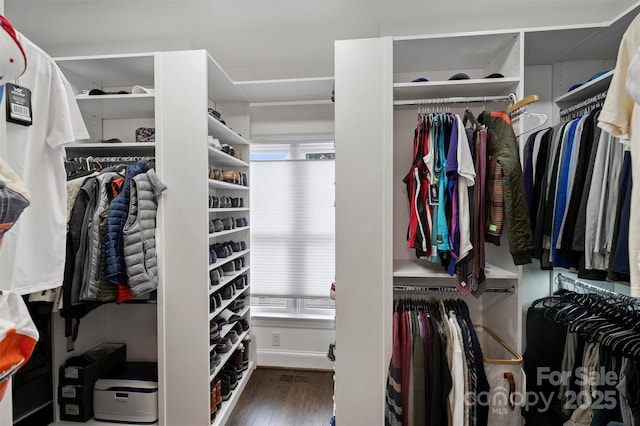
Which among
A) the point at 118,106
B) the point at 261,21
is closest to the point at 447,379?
the point at 261,21

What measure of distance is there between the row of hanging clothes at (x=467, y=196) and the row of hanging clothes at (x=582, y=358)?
0.49 m

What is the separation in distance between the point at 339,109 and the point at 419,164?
519 mm

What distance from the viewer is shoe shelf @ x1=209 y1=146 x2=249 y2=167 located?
194 cm

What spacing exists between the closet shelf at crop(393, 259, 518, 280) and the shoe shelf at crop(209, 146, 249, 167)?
4.32 feet

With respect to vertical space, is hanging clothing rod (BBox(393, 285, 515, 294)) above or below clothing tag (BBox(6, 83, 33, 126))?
below

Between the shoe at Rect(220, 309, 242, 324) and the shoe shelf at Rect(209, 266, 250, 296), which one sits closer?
the shoe shelf at Rect(209, 266, 250, 296)

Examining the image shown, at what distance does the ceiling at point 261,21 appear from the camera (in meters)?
1.92

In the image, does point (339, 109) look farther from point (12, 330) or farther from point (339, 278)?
point (12, 330)

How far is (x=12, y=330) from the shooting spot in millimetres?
636

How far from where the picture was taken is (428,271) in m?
1.73

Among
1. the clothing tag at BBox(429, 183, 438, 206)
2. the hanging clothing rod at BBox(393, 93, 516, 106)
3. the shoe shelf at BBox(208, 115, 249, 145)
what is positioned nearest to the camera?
the clothing tag at BBox(429, 183, 438, 206)

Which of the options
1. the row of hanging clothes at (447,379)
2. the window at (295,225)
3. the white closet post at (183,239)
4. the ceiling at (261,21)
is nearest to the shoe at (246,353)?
Result: the window at (295,225)

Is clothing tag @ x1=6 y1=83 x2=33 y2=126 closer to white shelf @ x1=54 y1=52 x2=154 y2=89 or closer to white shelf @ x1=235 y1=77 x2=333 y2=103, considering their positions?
white shelf @ x1=54 y1=52 x2=154 y2=89

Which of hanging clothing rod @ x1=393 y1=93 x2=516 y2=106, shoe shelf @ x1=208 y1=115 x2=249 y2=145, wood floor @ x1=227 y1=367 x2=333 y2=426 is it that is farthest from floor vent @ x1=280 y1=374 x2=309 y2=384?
hanging clothing rod @ x1=393 y1=93 x2=516 y2=106
